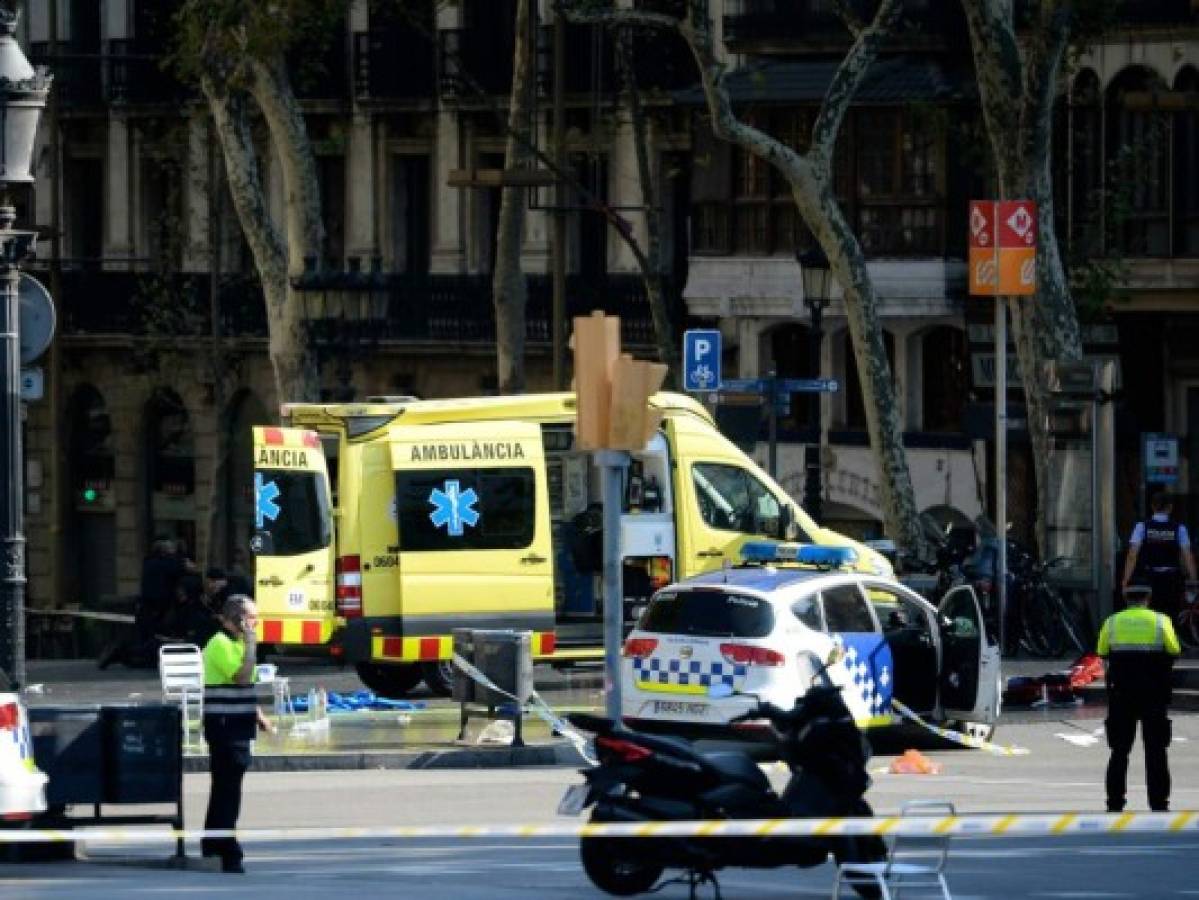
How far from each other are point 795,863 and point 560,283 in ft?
99.2

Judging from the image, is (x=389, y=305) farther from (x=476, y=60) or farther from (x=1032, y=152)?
(x=1032, y=152)

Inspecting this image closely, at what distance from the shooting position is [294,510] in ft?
116

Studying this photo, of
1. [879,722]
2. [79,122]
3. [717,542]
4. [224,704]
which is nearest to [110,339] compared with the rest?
[79,122]

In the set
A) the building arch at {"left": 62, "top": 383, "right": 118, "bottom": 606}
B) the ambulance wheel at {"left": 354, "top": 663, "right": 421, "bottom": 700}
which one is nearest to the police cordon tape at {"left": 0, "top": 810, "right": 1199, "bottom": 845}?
the ambulance wheel at {"left": 354, "top": 663, "right": 421, "bottom": 700}

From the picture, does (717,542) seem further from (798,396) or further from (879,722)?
(798,396)

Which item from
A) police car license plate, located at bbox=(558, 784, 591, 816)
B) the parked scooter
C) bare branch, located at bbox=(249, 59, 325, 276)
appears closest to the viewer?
the parked scooter

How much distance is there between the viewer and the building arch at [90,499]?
2662 inches

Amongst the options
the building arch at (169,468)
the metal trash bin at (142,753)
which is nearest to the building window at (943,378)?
the building arch at (169,468)

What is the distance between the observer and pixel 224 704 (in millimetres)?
22656

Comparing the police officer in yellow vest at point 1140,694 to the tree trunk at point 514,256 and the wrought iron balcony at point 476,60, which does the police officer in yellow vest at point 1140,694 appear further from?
the wrought iron balcony at point 476,60

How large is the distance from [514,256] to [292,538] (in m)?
17.5

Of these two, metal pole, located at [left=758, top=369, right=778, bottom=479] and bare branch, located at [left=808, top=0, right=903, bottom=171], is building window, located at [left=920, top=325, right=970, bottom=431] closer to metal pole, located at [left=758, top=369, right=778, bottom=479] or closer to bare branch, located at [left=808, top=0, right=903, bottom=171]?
bare branch, located at [left=808, top=0, right=903, bottom=171]

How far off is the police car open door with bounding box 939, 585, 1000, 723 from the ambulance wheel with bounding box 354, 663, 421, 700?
698 centimetres

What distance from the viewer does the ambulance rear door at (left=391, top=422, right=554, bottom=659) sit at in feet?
115
